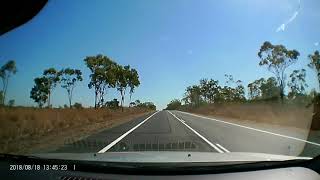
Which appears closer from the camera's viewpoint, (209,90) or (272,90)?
(272,90)

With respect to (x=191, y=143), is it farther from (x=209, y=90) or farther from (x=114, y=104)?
(x=209, y=90)

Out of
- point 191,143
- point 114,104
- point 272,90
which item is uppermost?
point 272,90

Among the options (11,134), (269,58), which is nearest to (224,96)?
(269,58)

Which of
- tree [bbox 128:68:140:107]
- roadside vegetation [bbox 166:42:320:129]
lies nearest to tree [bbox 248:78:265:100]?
roadside vegetation [bbox 166:42:320:129]

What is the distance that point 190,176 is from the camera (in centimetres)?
533

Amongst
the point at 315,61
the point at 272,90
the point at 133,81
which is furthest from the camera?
the point at 272,90

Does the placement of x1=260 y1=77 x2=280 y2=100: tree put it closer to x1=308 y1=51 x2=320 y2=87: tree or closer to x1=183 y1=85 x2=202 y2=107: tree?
x1=308 y1=51 x2=320 y2=87: tree

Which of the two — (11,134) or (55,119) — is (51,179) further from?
(55,119)

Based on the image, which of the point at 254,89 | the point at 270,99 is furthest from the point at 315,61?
the point at 254,89

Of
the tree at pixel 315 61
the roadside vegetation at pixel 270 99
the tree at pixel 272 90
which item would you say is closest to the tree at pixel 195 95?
the roadside vegetation at pixel 270 99

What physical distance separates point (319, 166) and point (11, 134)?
57.5ft

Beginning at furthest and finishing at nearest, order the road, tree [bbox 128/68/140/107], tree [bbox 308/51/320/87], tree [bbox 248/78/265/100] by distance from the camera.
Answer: tree [bbox 248/78/265/100] < tree [bbox 128/68/140/107] < tree [bbox 308/51/320/87] < the road

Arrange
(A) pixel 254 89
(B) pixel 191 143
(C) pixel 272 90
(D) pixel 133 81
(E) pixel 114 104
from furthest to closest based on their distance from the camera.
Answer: (A) pixel 254 89, (C) pixel 272 90, (E) pixel 114 104, (D) pixel 133 81, (B) pixel 191 143

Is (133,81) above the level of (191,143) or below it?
above
